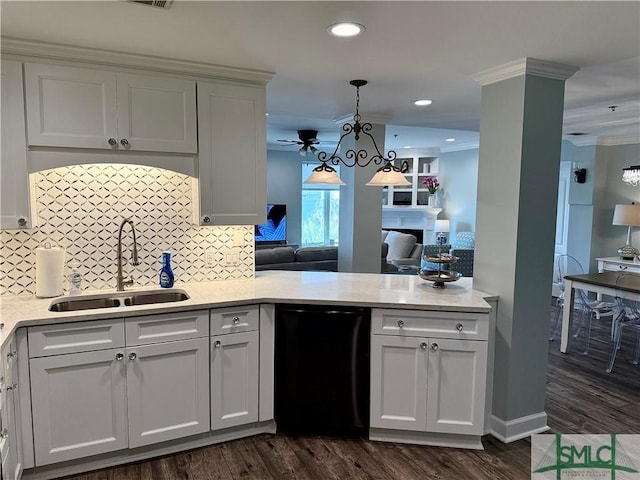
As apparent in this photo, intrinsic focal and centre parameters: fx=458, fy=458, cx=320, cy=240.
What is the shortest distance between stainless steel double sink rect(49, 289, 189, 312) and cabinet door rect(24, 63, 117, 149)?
905 mm

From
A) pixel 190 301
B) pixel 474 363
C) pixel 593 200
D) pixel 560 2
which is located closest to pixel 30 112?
pixel 190 301

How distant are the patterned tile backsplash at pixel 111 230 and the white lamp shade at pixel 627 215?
203 inches

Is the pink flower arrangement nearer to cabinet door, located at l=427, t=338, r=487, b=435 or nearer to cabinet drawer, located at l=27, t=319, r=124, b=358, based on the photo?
cabinet door, located at l=427, t=338, r=487, b=435

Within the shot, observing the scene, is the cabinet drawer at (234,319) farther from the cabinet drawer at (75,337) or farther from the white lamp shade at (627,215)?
the white lamp shade at (627,215)

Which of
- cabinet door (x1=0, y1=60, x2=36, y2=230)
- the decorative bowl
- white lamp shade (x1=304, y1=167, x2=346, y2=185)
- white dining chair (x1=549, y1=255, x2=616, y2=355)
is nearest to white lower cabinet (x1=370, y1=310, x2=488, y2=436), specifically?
the decorative bowl

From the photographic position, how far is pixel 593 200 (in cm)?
647

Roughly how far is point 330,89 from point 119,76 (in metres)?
1.52

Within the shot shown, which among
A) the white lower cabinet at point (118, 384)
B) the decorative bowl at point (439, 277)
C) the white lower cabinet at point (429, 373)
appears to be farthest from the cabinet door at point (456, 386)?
the white lower cabinet at point (118, 384)

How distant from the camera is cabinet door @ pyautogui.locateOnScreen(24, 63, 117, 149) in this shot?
8.21 feet

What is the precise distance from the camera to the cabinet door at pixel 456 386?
2758mm

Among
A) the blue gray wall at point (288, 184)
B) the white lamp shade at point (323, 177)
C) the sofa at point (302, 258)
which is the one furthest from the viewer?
the blue gray wall at point (288, 184)

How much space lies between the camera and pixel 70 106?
2584 mm

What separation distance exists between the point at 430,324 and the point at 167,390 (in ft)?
5.22

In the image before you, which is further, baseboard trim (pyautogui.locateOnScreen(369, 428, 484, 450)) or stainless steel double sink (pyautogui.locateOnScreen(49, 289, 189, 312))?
baseboard trim (pyautogui.locateOnScreen(369, 428, 484, 450))
